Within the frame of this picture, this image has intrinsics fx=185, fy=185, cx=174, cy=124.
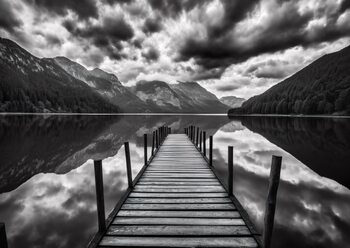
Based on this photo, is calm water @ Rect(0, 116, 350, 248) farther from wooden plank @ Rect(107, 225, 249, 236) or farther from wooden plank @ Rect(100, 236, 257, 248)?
wooden plank @ Rect(100, 236, 257, 248)

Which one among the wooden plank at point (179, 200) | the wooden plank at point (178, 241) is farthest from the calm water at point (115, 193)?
the wooden plank at point (178, 241)

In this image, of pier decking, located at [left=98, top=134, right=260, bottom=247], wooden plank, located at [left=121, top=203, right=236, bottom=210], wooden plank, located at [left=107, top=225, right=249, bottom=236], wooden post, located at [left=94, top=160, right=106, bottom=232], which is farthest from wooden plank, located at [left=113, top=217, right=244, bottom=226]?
wooden plank, located at [left=121, top=203, right=236, bottom=210]

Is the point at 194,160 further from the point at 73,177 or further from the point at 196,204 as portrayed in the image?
the point at 73,177

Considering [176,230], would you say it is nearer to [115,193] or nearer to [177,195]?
[177,195]

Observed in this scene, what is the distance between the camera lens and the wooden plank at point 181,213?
203 inches

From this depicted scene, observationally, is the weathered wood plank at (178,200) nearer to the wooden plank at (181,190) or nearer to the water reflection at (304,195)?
the wooden plank at (181,190)

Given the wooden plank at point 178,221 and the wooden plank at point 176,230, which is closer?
the wooden plank at point 176,230

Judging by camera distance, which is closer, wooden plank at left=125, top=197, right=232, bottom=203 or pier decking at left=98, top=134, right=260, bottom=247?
pier decking at left=98, top=134, right=260, bottom=247

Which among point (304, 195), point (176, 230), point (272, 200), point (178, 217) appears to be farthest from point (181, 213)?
point (304, 195)

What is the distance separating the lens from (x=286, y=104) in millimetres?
116625

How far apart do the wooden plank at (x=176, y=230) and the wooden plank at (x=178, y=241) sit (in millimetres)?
117

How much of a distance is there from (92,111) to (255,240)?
171210mm

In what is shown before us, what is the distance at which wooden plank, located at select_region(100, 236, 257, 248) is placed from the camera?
403 cm

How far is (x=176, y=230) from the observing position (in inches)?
176
